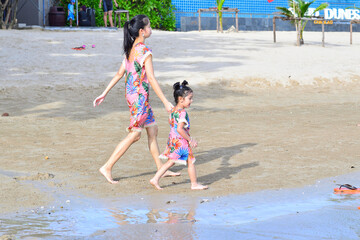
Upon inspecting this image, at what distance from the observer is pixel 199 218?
480 cm

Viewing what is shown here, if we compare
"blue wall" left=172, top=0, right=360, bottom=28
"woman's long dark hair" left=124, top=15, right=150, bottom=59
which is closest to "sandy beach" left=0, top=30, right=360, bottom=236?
"woman's long dark hair" left=124, top=15, right=150, bottom=59

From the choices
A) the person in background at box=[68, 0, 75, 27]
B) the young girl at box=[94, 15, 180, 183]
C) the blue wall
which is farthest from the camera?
the blue wall

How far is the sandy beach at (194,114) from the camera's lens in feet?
21.0

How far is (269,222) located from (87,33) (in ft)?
54.9

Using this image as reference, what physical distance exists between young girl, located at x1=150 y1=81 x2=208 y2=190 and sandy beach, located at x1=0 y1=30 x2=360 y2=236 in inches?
6.2

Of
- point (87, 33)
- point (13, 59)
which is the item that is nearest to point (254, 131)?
point (13, 59)

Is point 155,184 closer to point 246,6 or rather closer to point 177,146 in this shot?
point 177,146

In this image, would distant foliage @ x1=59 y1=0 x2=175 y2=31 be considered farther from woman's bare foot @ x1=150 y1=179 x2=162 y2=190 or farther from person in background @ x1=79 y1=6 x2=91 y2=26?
woman's bare foot @ x1=150 y1=179 x2=162 y2=190

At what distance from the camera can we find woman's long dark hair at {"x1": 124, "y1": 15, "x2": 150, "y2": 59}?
6.17 metres

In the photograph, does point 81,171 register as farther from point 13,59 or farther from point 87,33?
point 87,33

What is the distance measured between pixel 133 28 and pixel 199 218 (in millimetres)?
2186

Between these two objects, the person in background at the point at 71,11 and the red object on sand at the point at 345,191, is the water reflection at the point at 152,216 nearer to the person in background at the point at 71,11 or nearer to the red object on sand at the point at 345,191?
the red object on sand at the point at 345,191

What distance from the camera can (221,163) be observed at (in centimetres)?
716

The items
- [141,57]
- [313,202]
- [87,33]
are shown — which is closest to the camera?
[313,202]
